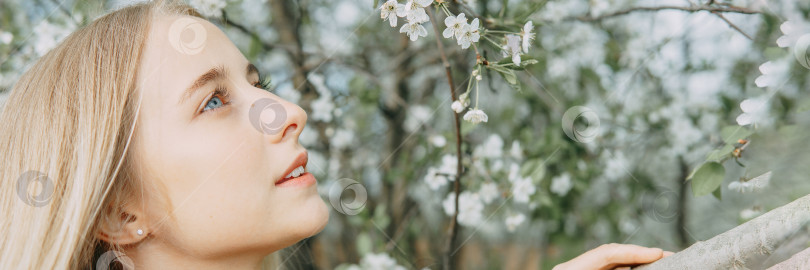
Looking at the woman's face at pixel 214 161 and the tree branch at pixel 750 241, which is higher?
the woman's face at pixel 214 161

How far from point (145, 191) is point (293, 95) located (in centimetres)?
87

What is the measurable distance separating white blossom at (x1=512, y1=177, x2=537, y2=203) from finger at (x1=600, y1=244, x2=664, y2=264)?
0.59 m

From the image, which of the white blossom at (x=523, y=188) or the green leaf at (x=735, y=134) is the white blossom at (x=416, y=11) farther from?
the white blossom at (x=523, y=188)

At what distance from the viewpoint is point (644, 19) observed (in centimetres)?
180

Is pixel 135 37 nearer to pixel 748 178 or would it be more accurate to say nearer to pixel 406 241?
pixel 748 178

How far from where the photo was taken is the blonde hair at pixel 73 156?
2.26 ft

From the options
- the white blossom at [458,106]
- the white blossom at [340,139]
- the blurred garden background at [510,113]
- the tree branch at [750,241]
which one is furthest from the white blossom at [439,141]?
the tree branch at [750,241]

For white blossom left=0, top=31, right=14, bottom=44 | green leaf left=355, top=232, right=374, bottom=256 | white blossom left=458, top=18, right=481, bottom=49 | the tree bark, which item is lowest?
the tree bark

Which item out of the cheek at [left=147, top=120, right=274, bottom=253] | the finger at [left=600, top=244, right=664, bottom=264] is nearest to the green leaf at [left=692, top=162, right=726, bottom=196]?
the finger at [left=600, top=244, right=664, bottom=264]

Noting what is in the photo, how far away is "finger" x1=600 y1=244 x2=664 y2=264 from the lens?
0.60 meters

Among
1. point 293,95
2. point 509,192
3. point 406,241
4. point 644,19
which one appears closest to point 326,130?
point 293,95

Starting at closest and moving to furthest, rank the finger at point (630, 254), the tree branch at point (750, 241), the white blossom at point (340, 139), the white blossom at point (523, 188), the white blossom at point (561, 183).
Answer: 1. the tree branch at point (750, 241)
2. the finger at point (630, 254)
3. the white blossom at point (523, 188)
4. the white blossom at point (561, 183)
5. the white blossom at point (340, 139)

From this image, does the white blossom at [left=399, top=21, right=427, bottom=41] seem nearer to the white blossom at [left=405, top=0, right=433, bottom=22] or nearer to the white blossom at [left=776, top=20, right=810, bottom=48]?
the white blossom at [left=405, top=0, right=433, bottom=22]

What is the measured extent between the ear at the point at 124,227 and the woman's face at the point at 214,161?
1 cm
